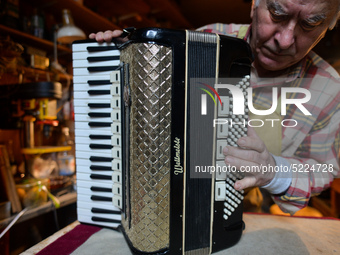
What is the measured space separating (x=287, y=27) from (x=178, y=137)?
616 millimetres

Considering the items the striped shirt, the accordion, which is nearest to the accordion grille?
the accordion

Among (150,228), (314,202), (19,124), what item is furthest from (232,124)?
(314,202)

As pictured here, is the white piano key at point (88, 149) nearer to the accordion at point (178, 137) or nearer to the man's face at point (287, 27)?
the accordion at point (178, 137)

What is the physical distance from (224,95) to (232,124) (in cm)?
11

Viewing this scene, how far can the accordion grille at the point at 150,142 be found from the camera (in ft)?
2.37

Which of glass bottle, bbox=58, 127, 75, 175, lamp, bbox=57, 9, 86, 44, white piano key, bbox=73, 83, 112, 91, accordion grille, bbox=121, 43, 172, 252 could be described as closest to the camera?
accordion grille, bbox=121, 43, 172, 252

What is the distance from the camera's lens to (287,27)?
2.92ft

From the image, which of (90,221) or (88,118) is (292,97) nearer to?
(88,118)

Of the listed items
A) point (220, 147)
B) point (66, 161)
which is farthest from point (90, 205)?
point (66, 161)

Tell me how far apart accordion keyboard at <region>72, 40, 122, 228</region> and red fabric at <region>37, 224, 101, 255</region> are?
4cm

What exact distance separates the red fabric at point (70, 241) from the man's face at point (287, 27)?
42.7 inches

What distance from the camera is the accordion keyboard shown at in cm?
91

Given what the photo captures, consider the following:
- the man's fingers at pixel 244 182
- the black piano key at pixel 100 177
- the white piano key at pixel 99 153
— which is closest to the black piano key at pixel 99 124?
the white piano key at pixel 99 153

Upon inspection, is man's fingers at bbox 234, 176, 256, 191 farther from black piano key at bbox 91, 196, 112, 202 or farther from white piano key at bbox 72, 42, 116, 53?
white piano key at bbox 72, 42, 116, 53
